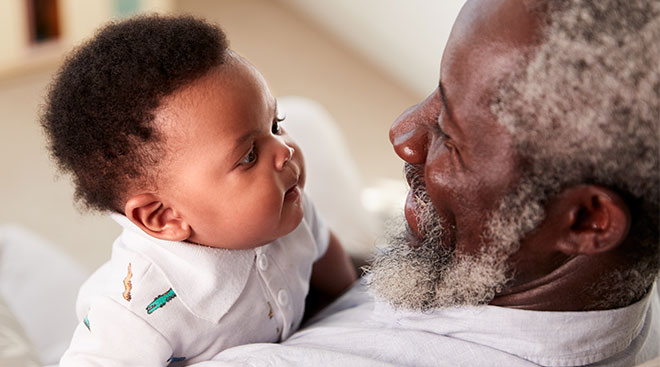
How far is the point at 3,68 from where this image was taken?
3391 mm

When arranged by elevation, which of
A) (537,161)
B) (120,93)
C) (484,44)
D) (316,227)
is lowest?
(316,227)

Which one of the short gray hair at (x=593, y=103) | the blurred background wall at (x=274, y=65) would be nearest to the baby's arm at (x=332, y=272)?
the short gray hair at (x=593, y=103)

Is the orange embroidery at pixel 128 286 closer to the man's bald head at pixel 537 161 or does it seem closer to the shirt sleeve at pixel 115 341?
the shirt sleeve at pixel 115 341

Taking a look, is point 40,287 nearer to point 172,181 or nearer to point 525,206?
point 172,181

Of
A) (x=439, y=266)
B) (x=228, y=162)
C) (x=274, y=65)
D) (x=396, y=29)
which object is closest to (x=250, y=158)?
(x=228, y=162)

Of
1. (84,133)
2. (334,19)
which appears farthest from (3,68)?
(84,133)

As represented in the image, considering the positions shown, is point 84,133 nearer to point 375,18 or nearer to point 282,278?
point 282,278

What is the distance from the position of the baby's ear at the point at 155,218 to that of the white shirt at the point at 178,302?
0.06ft

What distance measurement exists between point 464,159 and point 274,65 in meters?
2.68

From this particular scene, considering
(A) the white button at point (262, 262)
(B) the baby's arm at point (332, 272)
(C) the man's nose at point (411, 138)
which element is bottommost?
(B) the baby's arm at point (332, 272)

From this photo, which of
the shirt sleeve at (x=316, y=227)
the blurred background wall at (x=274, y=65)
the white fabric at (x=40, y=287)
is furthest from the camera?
the blurred background wall at (x=274, y=65)

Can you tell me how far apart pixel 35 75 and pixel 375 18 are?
1.49 m

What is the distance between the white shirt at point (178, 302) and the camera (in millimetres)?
1180

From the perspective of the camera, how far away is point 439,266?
1163 mm
